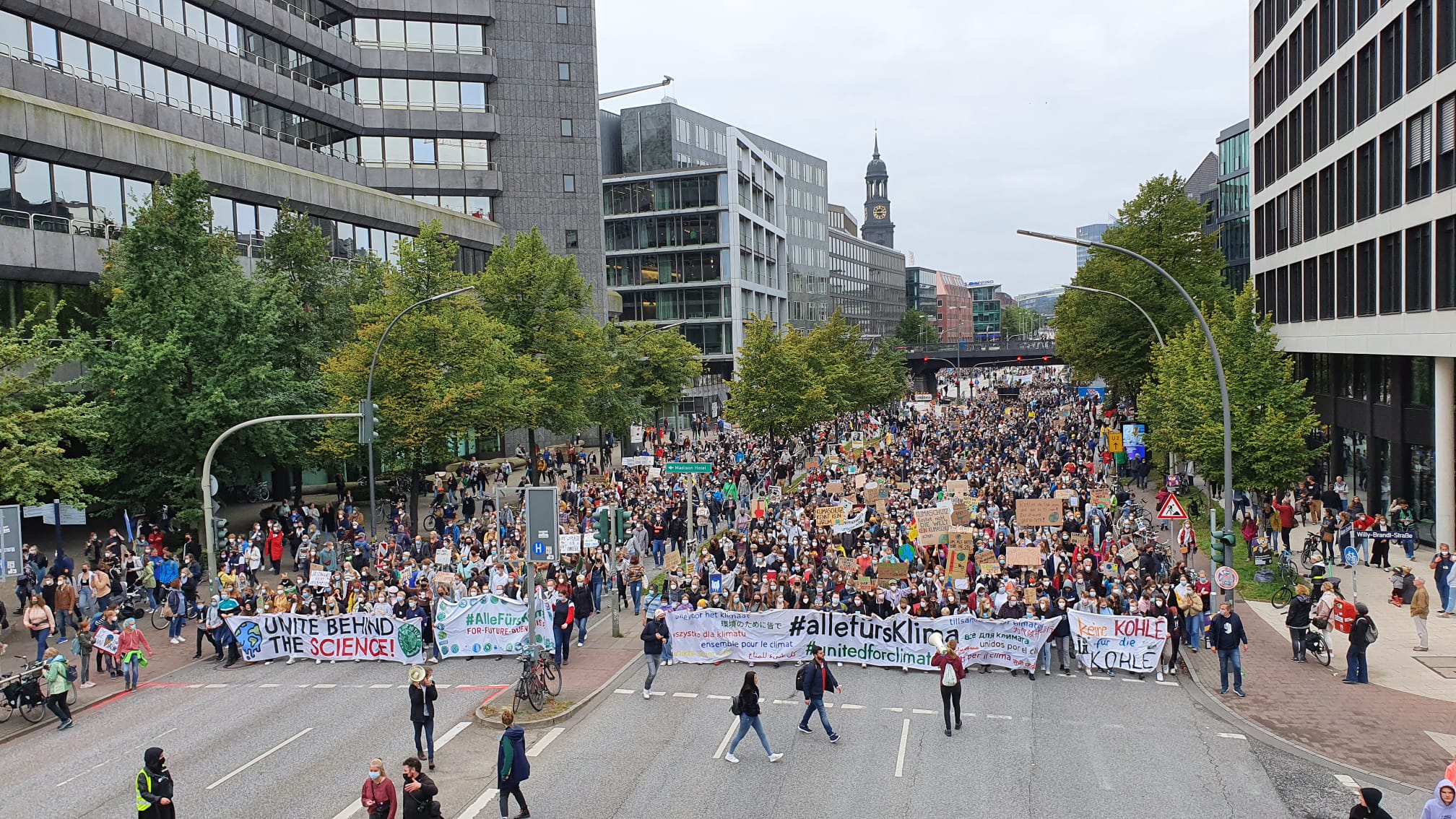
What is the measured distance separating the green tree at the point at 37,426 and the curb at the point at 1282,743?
78.9 ft

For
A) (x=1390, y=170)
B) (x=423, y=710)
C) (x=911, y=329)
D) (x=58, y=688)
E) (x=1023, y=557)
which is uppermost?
(x=911, y=329)

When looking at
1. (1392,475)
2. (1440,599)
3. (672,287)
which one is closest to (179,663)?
(1440,599)

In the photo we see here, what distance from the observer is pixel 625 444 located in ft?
205

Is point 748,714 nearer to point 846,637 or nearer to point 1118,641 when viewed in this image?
point 846,637

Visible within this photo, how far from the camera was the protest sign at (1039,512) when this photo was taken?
30.5m

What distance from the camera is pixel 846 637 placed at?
69.3 feet

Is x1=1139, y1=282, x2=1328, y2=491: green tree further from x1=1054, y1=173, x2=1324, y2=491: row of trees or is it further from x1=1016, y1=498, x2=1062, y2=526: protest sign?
x1=1016, y1=498, x2=1062, y2=526: protest sign

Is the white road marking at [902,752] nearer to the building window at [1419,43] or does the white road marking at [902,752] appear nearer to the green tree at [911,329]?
the building window at [1419,43]

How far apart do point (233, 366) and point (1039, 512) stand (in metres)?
24.5

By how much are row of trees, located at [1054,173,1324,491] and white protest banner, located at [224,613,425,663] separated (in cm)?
2252

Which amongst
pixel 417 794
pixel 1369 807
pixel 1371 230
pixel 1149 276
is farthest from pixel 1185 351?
pixel 417 794

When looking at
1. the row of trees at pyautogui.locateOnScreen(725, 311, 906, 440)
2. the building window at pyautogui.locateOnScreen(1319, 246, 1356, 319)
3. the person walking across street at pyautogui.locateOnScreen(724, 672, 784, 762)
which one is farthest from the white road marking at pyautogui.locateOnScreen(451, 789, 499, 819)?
the row of trees at pyautogui.locateOnScreen(725, 311, 906, 440)

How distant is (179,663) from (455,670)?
20.5 feet

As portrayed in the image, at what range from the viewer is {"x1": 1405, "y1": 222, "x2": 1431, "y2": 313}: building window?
1177 inches
